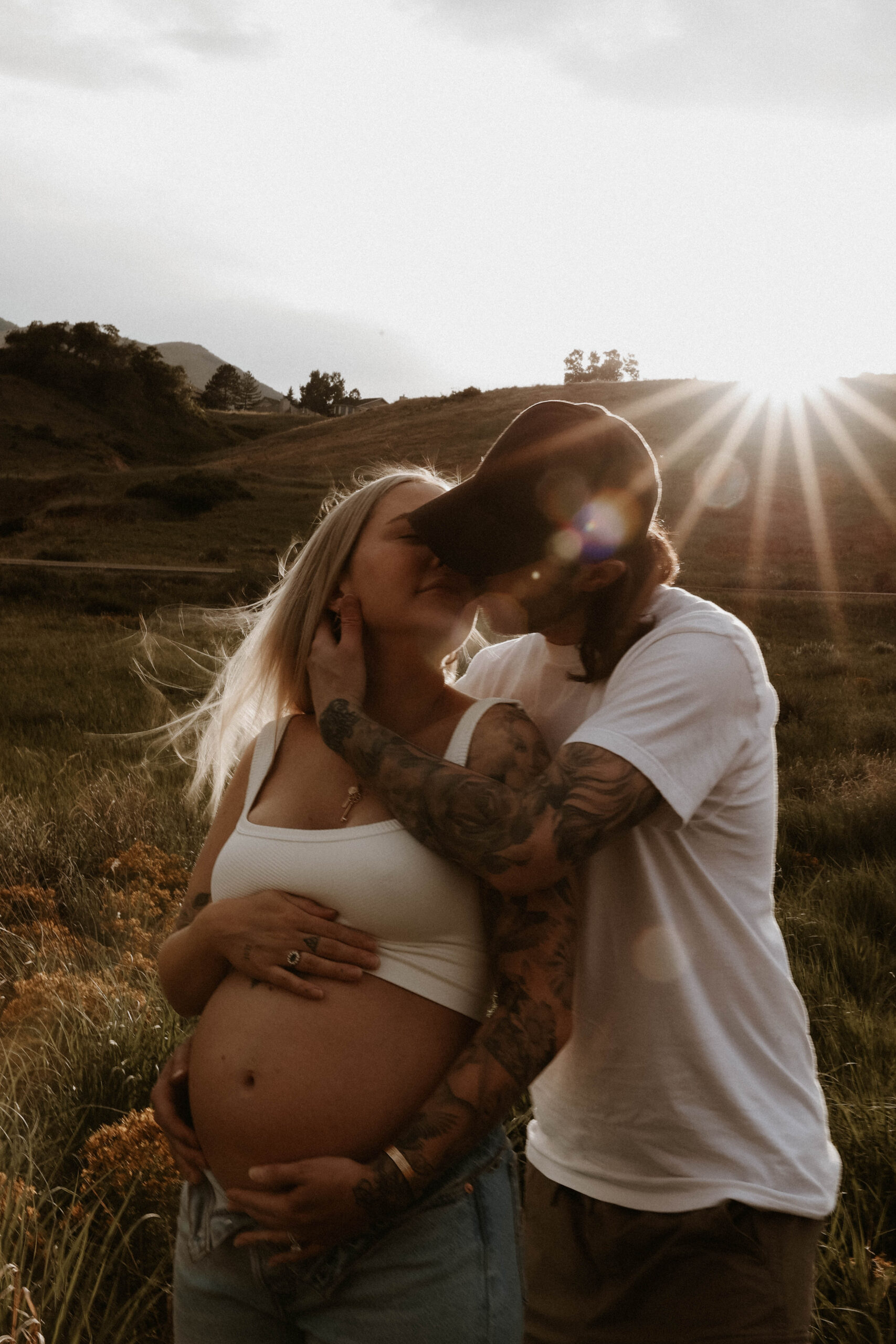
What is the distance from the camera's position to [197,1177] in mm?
2025

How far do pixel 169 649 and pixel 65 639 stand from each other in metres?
1.88

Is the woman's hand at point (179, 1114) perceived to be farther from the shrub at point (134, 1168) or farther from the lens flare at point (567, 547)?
Answer: the lens flare at point (567, 547)

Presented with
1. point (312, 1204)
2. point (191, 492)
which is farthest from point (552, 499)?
point (191, 492)

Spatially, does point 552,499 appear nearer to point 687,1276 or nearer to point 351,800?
point 351,800

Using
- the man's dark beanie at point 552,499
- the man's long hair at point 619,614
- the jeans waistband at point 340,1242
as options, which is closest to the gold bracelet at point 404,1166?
the jeans waistband at point 340,1242

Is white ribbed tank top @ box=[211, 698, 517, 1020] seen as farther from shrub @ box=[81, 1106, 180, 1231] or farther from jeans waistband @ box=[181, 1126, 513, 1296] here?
shrub @ box=[81, 1106, 180, 1231]

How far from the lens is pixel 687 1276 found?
2008mm

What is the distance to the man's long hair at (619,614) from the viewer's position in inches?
83.5

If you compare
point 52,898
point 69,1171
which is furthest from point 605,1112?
point 52,898

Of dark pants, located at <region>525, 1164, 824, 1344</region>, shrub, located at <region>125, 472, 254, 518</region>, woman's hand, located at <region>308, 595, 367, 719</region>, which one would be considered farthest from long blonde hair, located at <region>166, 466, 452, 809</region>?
shrub, located at <region>125, 472, 254, 518</region>

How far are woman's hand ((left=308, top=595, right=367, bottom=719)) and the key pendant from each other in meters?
0.19

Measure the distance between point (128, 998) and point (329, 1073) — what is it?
80.4 inches

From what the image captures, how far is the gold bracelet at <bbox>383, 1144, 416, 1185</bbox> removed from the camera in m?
1.73

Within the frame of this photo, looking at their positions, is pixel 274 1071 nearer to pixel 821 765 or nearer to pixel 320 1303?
pixel 320 1303
